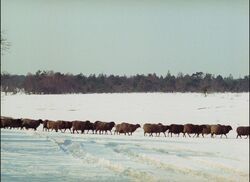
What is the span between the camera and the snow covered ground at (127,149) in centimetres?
703

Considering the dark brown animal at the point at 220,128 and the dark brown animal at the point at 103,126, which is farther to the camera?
the dark brown animal at the point at 103,126

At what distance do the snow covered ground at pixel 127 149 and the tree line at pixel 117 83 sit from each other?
0.10m

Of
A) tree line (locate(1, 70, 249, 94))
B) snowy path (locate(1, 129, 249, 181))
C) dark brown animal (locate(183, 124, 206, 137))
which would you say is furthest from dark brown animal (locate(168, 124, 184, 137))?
Result: tree line (locate(1, 70, 249, 94))

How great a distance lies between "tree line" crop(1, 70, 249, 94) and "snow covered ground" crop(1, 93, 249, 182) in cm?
10

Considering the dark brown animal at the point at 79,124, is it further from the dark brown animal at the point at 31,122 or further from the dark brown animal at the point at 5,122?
the dark brown animal at the point at 5,122

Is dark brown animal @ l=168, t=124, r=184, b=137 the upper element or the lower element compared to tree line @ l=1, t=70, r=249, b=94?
lower

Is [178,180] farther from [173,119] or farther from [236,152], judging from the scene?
[236,152]

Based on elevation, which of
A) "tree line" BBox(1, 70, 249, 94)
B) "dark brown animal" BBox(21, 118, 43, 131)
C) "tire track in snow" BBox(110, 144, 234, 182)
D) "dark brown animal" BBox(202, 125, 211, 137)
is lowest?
"tire track in snow" BBox(110, 144, 234, 182)

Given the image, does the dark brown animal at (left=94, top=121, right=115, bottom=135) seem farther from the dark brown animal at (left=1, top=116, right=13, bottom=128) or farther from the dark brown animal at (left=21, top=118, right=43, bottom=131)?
the dark brown animal at (left=1, top=116, right=13, bottom=128)

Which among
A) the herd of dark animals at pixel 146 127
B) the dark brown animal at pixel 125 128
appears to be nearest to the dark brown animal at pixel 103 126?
the herd of dark animals at pixel 146 127

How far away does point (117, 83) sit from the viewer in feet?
22.6

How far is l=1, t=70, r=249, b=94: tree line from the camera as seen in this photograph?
22.0 ft

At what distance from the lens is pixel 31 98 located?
6.96 m

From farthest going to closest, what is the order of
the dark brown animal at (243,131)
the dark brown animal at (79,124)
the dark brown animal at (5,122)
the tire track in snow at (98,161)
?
the dark brown animal at (243,131)
the dark brown animal at (79,124)
the dark brown animal at (5,122)
the tire track in snow at (98,161)
